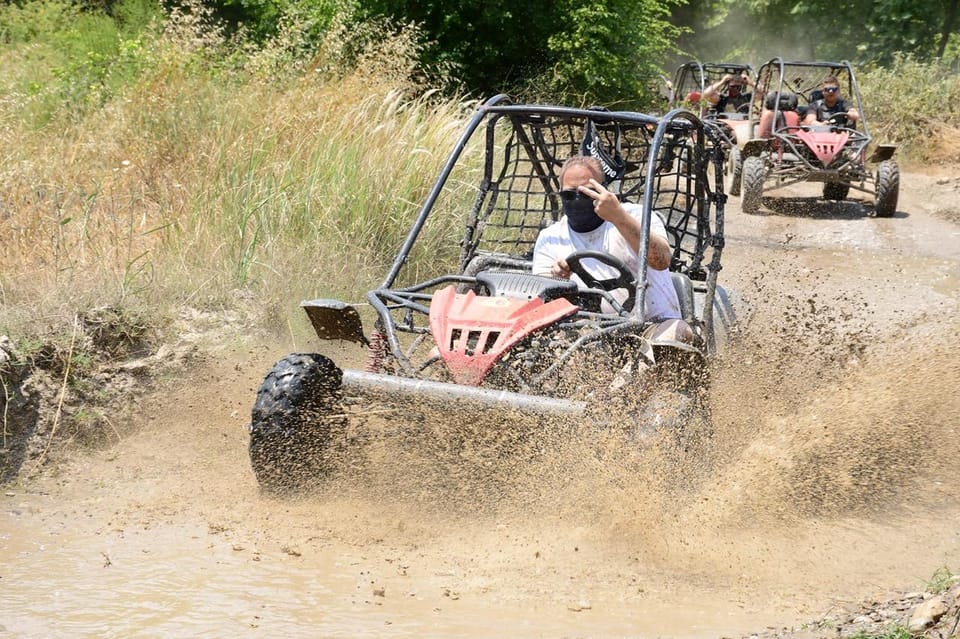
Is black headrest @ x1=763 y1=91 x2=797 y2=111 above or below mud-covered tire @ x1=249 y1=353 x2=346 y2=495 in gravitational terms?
above

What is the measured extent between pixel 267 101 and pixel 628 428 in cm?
506

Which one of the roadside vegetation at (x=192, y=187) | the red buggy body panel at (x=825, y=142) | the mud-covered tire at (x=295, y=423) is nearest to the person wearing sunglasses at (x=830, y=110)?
the red buggy body panel at (x=825, y=142)

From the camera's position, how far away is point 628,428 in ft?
14.1

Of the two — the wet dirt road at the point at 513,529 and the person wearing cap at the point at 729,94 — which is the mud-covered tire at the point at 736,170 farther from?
the wet dirt road at the point at 513,529

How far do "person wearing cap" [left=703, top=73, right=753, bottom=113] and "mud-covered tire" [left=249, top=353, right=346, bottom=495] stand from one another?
12551 millimetres

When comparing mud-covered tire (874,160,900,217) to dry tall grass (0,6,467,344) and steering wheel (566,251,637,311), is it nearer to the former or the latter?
dry tall grass (0,6,467,344)

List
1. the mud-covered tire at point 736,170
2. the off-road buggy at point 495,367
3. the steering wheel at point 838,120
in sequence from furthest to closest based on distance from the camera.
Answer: the mud-covered tire at point 736,170 → the steering wheel at point 838,120 → the off-road buggy at point 495,367

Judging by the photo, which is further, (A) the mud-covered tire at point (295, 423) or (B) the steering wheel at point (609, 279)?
(B) the steering wheel at point (609, 279)

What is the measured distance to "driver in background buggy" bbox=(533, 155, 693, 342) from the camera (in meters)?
4.97

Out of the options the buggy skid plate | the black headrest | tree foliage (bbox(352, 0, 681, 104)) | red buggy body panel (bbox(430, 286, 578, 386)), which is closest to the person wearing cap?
tree foliage (bbox(352, 0, 681, 104))

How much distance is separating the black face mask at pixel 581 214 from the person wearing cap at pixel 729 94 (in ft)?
37.5

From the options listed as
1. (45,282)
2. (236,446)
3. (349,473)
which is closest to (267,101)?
(45,282)

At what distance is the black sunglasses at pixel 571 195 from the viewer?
16.9ft

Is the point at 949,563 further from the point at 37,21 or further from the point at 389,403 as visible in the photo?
the point at 37,21
